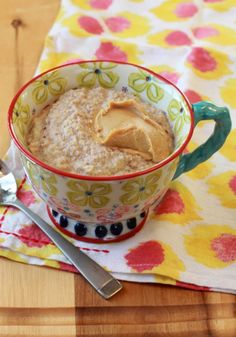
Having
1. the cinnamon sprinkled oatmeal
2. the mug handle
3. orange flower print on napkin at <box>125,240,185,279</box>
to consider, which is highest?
the cinnamon sprinkled oatmeal

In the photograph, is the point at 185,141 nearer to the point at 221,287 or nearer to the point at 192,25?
the point at 221,287

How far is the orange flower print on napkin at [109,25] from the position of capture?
3.11 ft

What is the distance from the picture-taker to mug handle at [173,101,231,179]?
0.59 m

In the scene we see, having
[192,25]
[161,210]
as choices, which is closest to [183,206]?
[161,210]

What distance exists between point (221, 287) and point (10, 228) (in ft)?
0.85

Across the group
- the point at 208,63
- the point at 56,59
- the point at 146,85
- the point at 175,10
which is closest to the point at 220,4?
the point at 175,10

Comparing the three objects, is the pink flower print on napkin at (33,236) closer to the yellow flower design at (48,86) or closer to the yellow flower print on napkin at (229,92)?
the yellow flower design at (48,86)

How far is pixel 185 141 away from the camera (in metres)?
0.56

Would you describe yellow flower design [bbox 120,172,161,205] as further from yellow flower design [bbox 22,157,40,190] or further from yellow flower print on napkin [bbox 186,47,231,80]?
yellow flower print on napkin [bbox 186,47,231,80]

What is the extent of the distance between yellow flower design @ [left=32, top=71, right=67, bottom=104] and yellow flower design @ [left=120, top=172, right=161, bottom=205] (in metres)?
0.18

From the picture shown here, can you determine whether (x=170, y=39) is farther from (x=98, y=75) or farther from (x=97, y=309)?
(x=97, y=309)

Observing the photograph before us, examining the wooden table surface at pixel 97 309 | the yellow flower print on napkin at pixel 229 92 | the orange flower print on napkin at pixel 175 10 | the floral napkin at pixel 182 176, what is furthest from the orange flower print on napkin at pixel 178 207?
the orange flower print on napkin at pixel 175 10

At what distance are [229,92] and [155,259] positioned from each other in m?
0.37

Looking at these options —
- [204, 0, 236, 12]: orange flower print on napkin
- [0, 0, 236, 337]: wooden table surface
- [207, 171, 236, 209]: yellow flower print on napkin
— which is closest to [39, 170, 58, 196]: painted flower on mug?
[0, 0, 236, 337]: wooden table surface
